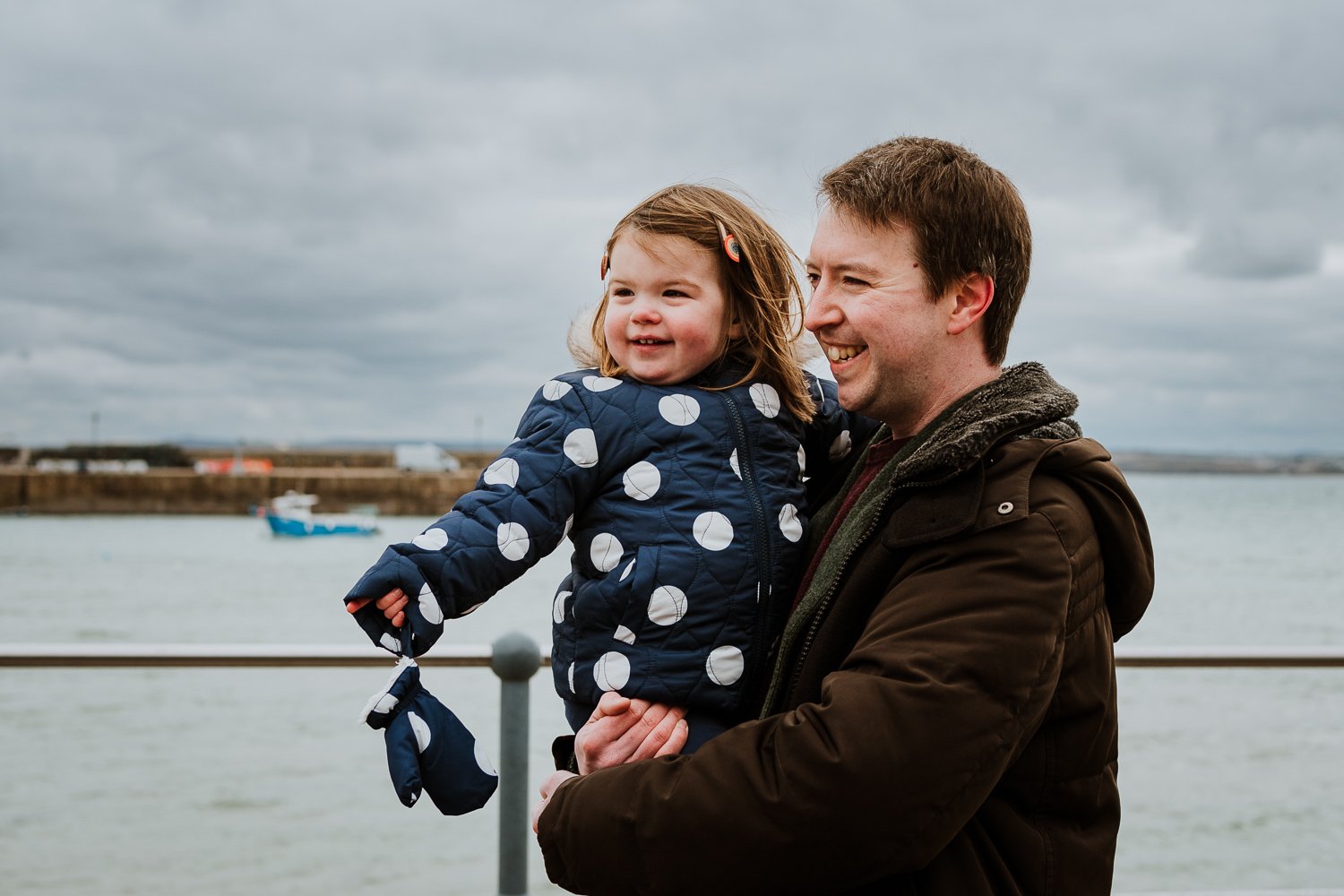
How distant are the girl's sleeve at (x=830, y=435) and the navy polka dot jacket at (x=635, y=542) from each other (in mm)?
172

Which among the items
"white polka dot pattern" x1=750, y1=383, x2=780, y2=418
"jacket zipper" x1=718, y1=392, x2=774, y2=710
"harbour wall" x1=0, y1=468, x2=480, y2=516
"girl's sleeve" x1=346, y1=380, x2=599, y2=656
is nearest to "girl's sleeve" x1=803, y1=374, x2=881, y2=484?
"white polka dot pattern" x1=750, y1=383, x2=780, y2=418

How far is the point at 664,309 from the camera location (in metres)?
1.62

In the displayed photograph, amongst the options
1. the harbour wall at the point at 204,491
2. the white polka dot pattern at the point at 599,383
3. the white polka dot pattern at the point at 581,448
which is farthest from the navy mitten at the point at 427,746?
the harbour wall at the point at 204,491

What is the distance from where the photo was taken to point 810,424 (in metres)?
1.76

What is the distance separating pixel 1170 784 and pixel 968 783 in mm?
12196

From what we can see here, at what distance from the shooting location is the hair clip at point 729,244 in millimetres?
1656

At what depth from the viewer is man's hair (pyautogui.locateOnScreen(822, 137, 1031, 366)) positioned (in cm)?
132

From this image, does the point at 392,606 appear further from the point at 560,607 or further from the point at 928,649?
the point at 928,649

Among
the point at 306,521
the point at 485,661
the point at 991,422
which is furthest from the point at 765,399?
the point at 306,521

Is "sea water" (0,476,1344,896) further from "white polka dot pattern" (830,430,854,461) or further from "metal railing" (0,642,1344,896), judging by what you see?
"white polka dot pattern" (830,430,854,461)

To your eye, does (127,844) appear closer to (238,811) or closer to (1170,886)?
(238,811)

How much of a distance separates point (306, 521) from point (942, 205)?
39787 mm

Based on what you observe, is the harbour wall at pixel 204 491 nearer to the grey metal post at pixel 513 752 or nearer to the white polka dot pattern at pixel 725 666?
the grey metal post at pixel 513 752

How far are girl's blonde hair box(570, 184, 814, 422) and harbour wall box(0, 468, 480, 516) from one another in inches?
1643
